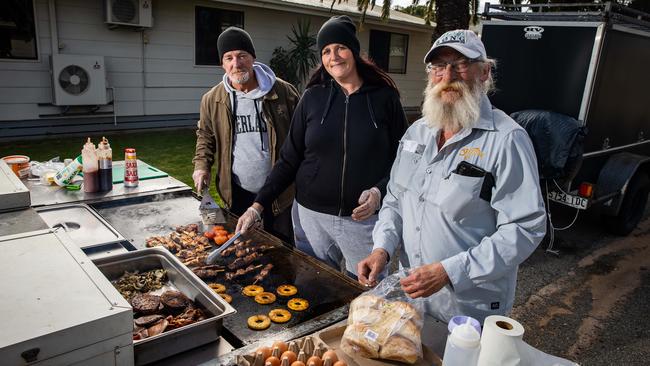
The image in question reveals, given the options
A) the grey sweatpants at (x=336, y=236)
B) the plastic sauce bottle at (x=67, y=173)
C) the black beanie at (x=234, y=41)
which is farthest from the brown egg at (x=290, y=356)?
the plastic sauce bottle at (x=67, y=173)

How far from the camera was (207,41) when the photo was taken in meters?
11.3

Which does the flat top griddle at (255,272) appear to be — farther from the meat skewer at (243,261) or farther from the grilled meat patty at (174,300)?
the grilled meat patty at (174,300)

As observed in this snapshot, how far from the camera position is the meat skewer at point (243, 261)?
247 centimetres

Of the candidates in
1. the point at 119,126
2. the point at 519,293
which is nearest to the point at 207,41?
the point at 119,126

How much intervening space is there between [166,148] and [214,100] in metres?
6.19

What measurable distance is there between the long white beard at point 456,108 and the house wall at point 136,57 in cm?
933

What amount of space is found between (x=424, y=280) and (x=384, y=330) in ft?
1.02

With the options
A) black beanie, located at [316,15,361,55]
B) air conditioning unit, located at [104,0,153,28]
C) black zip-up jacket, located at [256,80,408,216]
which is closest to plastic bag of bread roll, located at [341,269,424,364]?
black zip-up jacket, located at [256,80,408,216]

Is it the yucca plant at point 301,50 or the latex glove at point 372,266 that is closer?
the latex glove at point 372,266

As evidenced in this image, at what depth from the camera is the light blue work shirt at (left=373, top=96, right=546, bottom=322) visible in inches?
70.0

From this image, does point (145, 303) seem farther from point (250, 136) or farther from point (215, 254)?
point (250, 136)

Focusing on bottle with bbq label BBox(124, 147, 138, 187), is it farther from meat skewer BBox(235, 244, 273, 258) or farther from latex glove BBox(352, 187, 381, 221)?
latex glove BBox(352, 187, 381, 221)

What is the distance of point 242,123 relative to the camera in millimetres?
3377

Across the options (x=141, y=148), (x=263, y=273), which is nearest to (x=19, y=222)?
(x=263, y=273)
